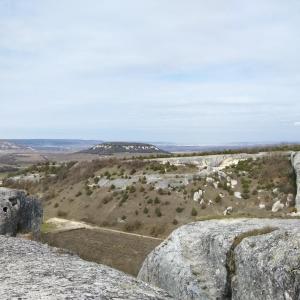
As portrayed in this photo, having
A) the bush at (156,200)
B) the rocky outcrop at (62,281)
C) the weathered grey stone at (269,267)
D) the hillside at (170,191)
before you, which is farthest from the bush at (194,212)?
the weathered grey stone at (269,267)

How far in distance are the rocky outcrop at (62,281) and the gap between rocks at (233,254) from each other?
3026 millimetres

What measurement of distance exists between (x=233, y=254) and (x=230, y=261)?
285 millimetres

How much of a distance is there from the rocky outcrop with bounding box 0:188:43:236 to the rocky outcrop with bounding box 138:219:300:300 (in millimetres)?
12058

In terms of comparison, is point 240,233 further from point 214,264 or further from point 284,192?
point 284,192

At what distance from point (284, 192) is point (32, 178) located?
35422 millimetres

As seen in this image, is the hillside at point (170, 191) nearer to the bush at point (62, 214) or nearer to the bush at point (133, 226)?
the bush at point (133, 226)

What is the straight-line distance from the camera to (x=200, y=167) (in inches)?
1975

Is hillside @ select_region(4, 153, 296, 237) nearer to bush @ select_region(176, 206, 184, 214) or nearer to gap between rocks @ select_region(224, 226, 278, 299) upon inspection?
bush @ select_region(176, 206, 184, 214)

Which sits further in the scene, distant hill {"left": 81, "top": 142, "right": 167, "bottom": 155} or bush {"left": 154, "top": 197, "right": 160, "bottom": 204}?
distant hill {"left": 81, "top": 142, "right": 167, "bottom": 155}

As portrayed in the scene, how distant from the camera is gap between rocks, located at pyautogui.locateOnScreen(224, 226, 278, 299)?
1355 cm

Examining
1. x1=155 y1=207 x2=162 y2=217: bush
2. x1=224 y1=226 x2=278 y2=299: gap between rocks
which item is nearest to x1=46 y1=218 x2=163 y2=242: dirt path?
x1=155 y1=207 x2=162 y2=217: bush

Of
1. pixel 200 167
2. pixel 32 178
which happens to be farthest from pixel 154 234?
pixel 32 178

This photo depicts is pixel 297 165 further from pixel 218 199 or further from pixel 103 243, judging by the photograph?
pixel 103 243

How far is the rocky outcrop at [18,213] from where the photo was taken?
2648 cm
